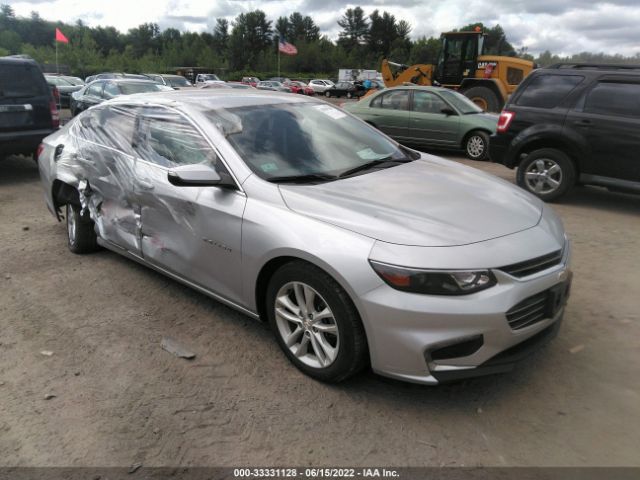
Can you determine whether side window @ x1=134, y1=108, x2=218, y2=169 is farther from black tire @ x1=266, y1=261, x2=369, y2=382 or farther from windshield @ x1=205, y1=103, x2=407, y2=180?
black tire @ x1=266, y1=261, x2=369, y2=382

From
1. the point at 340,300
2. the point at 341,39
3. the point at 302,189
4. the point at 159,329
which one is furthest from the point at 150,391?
the point at 341,39

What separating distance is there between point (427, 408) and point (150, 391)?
156cm

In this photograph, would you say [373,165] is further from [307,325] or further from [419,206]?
[307,325]

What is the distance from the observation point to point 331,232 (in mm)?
2703

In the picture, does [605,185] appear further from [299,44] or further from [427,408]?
[299,44]

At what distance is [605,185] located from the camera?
21.8 feet

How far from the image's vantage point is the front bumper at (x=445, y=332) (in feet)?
8.08

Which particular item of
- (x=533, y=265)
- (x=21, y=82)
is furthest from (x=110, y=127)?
(x=21, y=82)

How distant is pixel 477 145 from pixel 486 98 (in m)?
6.45

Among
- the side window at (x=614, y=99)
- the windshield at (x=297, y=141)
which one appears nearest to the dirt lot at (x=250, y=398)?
the windshield at (x=297, y=141)

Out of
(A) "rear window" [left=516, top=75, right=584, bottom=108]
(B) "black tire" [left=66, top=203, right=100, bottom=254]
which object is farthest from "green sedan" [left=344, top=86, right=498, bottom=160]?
(B) "black tire" [left=66, top=203, right=100, bottom=254]

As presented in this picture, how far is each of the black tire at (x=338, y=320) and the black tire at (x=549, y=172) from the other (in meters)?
5.30

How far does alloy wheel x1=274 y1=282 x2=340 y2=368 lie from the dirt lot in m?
0.18

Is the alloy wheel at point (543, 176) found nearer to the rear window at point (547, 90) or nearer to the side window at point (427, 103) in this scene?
the rear window at point (547, 90)
